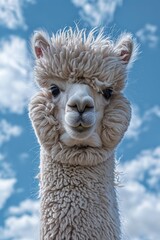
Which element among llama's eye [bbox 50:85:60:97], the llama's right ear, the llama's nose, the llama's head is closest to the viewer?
the llama's nose

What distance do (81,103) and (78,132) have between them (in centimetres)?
25

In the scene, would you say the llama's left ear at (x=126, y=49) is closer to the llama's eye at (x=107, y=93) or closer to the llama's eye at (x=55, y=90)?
Result: the llama's eye at (x=107, y=93)

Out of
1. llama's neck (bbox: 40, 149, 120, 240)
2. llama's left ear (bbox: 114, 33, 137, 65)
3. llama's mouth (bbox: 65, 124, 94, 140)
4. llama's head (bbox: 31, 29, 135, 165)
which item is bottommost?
llama's neck (bbox: 40, 149, 120, 240)

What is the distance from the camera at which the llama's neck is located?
381 centimetres

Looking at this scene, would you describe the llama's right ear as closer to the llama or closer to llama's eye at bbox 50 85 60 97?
the llama

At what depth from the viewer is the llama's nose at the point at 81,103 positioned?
3.77m

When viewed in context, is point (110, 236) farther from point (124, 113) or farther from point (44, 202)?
point (124, 113)

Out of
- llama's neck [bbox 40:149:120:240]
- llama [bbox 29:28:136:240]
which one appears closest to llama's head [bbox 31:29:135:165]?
llama [bbox 29:28:136:240]

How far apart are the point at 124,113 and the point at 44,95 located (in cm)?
64

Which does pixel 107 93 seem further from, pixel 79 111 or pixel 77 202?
pixel 77 202

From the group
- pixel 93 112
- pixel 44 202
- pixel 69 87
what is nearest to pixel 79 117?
pixel 93 112

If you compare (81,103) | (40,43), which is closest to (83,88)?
(81,103)

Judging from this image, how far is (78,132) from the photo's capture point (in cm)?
390

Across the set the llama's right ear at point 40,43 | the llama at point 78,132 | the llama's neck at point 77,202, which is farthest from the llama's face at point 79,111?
the llama's right ear at point 40,43
